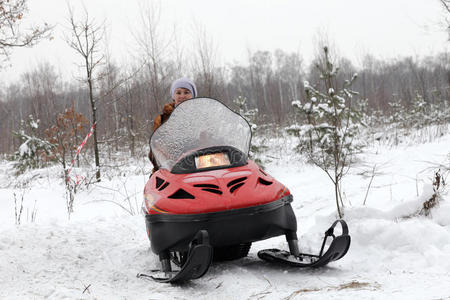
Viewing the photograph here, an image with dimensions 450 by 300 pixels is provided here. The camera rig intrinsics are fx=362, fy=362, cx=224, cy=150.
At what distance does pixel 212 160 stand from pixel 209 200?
52 cm

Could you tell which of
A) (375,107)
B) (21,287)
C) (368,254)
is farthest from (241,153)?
(375,107)

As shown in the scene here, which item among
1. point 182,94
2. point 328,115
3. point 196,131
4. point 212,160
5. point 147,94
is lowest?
point 212,160

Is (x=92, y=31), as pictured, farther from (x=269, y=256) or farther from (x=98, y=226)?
(x=269, y=256)

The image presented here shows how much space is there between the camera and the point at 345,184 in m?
6.21

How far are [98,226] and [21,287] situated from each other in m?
2.00

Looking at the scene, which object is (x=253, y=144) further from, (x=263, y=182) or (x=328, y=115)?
(x=263, y=182)

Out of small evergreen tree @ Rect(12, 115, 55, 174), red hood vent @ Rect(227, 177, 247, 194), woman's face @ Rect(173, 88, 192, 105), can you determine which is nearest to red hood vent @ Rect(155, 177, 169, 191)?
red hood vent @ Rect(227, 177, 247, 194)

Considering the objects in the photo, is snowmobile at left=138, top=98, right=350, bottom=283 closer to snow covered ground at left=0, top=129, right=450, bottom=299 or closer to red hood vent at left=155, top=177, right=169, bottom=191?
red hood vent at left=155, top=177, right=169, bottom=191

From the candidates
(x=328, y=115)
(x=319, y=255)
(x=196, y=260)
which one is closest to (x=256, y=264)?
(x=319, y=255)

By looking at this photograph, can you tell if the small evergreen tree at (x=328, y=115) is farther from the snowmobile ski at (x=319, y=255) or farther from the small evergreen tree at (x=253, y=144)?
the snowmobile ski at (x=319, y=255)

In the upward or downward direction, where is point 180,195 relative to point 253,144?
downward

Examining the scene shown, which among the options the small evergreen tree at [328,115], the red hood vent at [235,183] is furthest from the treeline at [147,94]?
the red hood vent at [235,183]

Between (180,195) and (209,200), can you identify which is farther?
(180,195)

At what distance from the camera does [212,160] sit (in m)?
2.95
